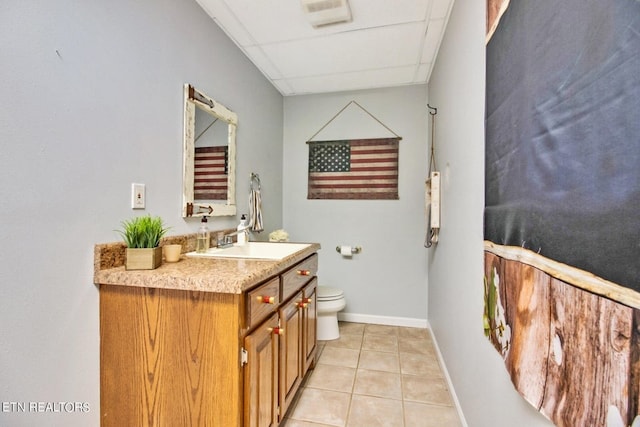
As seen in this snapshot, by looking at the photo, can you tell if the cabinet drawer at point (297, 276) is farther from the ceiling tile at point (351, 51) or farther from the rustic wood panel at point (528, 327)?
the ceiling tile at point (351, 51)

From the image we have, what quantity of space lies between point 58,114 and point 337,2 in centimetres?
151

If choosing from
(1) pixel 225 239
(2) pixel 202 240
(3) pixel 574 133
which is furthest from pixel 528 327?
(1) pixel 225 239

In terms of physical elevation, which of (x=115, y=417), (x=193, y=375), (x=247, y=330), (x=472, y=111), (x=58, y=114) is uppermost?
(x=472, y=111)

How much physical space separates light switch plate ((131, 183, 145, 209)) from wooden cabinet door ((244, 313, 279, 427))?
30.7 inches

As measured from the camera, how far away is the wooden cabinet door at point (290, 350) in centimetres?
134

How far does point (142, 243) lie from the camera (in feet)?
3.65

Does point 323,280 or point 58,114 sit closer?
point 58,114

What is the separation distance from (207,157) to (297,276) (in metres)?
0.93

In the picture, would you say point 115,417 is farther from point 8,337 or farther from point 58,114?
point 58,114

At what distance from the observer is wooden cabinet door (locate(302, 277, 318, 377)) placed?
65.4 inches

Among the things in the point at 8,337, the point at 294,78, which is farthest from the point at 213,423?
the point at 294,78

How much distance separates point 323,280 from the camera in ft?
9.53

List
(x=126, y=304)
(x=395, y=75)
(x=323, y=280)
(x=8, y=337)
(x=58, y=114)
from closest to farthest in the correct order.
A: 1. (x=8, y=337)
2. (x=58, y=114)
3. (x=126, y=304)
4. (x=395, y=75)
5. (x=323, y=280)

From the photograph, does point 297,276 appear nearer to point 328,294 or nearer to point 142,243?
point 142,243
